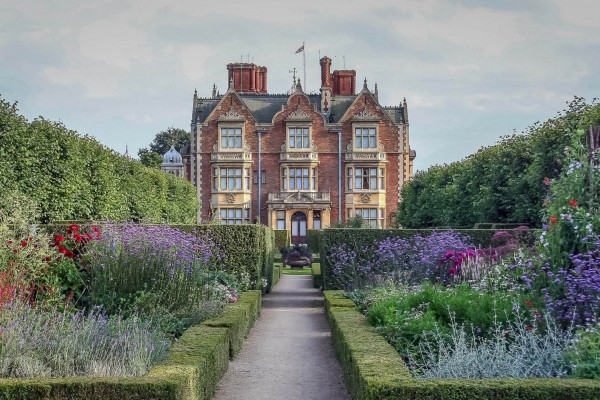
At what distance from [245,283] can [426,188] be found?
2106 centimetres

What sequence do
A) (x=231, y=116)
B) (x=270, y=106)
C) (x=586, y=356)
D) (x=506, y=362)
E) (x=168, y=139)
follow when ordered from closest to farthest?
(x=586, y=356)
(x=506, y=362)
(x=231, y=116)
(x=270, y=106)
(x=168, y=139)

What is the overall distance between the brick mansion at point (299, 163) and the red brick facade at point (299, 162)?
0.05 meters

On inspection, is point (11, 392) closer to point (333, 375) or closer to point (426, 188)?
point (333, 375)

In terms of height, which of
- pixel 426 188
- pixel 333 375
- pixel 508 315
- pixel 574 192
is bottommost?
pixel 333 375

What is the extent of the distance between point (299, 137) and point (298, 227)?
499 centimetres

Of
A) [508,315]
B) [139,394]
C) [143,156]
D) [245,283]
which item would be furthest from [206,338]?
[143,156]

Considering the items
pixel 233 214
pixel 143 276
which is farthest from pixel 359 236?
pixel 233 214

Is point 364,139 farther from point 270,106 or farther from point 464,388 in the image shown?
point 464,388

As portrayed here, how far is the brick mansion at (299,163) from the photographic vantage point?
1647 inches

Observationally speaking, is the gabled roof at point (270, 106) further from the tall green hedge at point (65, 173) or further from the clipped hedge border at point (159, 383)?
the clipped hedge border at point (159, 383)

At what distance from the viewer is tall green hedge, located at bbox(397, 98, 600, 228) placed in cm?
2006

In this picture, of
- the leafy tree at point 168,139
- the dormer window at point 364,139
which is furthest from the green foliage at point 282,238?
the leafy tree at point 168,139

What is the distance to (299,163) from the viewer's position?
42031 millimetres

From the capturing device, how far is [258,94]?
44156 mm
